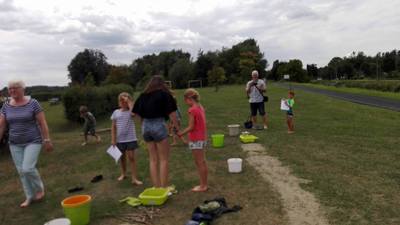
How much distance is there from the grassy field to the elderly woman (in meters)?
0.82

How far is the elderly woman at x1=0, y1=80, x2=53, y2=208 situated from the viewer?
6.03 m

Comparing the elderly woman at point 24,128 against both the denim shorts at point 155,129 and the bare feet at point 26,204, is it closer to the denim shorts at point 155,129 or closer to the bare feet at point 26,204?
the bare feet at point 26,204

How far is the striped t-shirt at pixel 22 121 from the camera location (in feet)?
19.8

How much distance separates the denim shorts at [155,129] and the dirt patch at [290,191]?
6.85 feet

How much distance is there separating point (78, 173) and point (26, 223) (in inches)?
122

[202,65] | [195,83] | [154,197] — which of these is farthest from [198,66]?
[154,197]

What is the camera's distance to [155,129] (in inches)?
237

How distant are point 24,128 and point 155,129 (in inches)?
82.4

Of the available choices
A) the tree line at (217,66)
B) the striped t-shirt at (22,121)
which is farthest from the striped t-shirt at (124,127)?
the tree line at (217,66)

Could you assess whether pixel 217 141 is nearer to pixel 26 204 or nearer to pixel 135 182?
pixel 135 182

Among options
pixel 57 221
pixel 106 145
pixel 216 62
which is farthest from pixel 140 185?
pixel 216 62

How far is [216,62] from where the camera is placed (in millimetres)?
81000

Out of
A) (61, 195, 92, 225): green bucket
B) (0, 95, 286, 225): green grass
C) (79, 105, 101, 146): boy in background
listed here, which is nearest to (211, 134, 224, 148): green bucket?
(0, 95, 286, 225): green grass

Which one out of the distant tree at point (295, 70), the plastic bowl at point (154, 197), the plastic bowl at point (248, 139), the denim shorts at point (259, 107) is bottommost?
the plastic bowl at point (154, 197)
